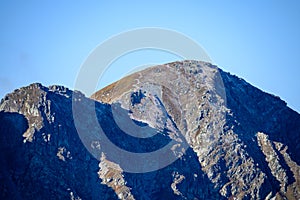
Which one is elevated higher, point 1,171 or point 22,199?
point 1,171

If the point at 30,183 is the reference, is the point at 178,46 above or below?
above

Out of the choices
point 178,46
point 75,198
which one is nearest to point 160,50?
point 178,46

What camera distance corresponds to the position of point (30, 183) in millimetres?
199750

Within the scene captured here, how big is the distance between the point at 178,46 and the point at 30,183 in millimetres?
77732

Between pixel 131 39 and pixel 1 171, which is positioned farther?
pixel 1 171

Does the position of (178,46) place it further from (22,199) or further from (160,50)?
(22,199)

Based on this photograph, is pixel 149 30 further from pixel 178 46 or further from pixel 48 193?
pixel 48 193

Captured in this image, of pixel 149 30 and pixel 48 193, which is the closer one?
pixel 149 30

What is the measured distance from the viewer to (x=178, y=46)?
181 m

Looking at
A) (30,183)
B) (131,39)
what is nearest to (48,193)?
(30,183)

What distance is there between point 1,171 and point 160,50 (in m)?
75.8

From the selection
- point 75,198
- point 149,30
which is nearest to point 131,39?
point 149,30

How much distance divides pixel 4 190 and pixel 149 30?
256 ft

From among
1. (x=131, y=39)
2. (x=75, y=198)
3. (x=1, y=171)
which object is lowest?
(x=75, y=198)
